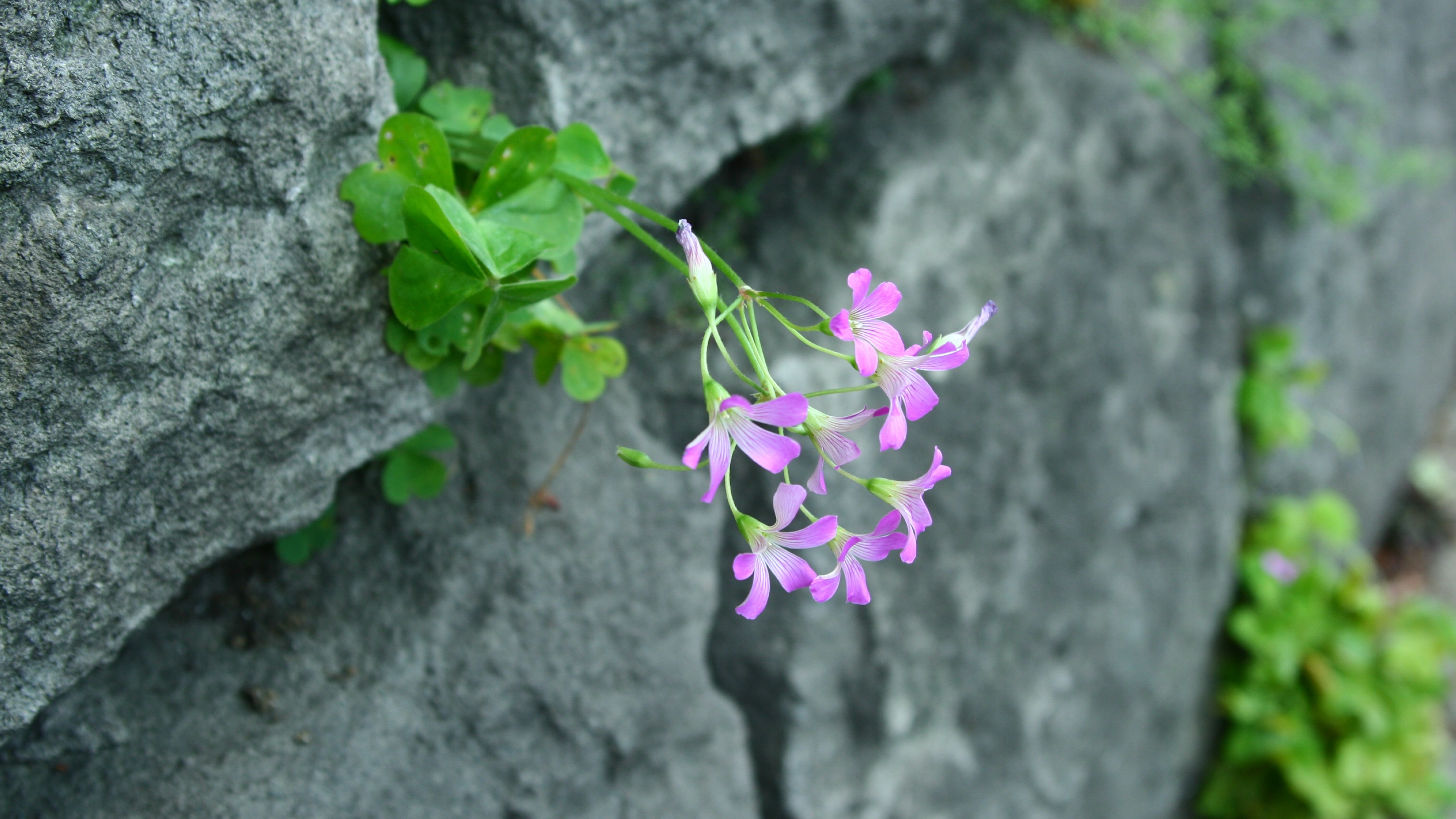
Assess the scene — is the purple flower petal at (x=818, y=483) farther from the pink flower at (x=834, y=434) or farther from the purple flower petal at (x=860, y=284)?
the purple flower petal at (x=860, y=284)

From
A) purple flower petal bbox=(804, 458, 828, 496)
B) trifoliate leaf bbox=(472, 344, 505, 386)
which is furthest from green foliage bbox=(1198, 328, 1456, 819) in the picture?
trifoliate leaf bbox=(472, 344, 505, 386)

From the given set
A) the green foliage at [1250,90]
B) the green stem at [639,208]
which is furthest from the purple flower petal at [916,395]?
the green foliage at [1250,90]

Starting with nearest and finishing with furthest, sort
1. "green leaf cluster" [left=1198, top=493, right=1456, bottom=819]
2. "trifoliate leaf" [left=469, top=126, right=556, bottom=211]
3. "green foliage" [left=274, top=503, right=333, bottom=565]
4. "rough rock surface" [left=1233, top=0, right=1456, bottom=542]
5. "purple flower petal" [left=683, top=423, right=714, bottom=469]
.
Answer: "purple flower petal" [left=683, top=423, right=714, bottom=469] → "trifoliate leaf" [left=469, top=126, right=556, bottom=211] → "green foliage" [left=274, top=503, right=333, bottom=565] → "green leaf cluster" [left=1198, top=493, right=1456, bottom=819] → "rough rock surface" [left=1233, top=0, right=1456, bottom=542]

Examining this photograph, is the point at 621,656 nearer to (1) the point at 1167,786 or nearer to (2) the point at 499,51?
(2) the point at 499,51

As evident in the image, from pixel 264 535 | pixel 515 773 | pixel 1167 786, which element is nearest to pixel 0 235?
pixel 264 535

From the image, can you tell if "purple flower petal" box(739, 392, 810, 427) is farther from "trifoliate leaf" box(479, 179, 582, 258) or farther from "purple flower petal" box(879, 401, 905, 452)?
"trifoliate leaf" box(479, 179, 582, 258)

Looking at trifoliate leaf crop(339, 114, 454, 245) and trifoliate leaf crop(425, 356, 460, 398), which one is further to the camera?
trifoliate leaf crop(425, 356, 460, 398)
